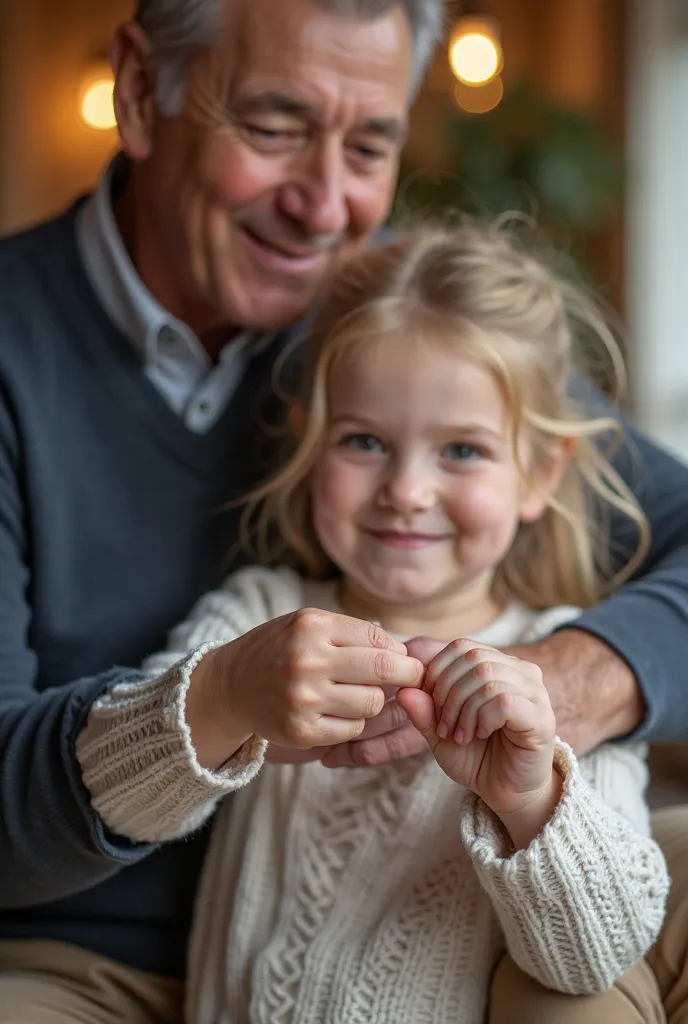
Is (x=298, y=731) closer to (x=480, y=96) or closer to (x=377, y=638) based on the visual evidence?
(x=377, y=638)

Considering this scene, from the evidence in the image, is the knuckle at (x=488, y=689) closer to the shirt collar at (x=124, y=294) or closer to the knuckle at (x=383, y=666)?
the knuckle at (x=383, y=666)

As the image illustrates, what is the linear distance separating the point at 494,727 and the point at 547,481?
50 centimetres

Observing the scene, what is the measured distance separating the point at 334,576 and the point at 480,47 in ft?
8.96

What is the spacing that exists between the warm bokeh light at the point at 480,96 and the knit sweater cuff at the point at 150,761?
3.24 meters

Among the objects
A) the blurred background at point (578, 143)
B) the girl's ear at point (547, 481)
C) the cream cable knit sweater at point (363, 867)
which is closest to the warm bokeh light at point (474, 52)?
the blurred background at point (578, 143)

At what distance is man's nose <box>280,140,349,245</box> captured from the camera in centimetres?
148

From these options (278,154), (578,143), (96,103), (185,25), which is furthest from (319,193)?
(96,103)

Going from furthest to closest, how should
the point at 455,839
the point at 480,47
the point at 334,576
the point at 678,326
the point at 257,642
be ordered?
1. the point at 678,326
2. the point at 480,47
3. the point at 334,576
4. the point at 455,839
5. the point at 257,642

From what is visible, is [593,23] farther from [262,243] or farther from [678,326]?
[262,243]

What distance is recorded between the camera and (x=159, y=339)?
1.58 m

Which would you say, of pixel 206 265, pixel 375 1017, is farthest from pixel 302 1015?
pixel 206 265

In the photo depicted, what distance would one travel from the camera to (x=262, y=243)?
1.53 meters

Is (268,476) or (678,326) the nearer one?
(268,476)

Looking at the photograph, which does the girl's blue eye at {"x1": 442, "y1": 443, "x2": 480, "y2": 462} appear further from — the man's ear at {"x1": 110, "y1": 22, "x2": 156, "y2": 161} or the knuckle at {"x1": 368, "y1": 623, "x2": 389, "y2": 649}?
the man's ear at {"x1": 110, "y1": 22, "x2": 156, "y2": 161}
